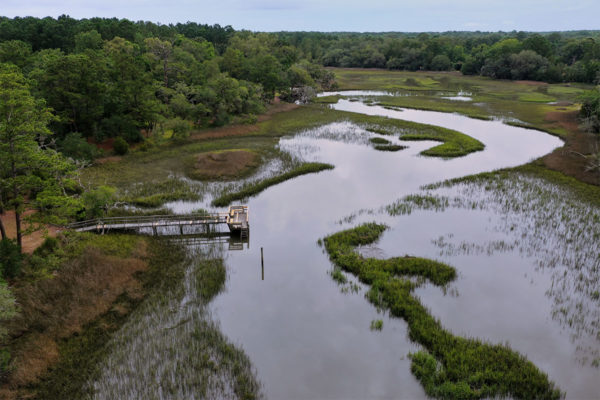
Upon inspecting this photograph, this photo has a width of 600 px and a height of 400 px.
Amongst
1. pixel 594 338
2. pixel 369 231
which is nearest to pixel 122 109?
pixel 369 231

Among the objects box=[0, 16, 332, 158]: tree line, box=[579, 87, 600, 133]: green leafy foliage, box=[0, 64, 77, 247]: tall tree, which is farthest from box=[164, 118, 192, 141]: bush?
box=[579, 87, 600, 133]: green leafy foliage

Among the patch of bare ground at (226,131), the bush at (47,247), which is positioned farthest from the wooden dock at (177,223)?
the patch of bare ground at (226,131)

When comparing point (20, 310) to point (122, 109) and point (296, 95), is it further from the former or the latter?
point (296, 95)

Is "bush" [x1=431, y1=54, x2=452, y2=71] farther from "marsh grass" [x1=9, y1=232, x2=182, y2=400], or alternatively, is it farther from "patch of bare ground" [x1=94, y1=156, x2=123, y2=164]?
"marsh grass" [x1=9, y1=232, x2=182, y2=400]

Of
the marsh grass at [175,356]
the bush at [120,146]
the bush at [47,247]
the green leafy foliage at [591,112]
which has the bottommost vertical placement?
the marsh grass at [175,356]

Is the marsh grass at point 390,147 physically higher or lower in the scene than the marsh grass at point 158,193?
A: higher

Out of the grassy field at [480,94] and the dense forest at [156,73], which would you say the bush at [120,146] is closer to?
the dense forest at [156,73]

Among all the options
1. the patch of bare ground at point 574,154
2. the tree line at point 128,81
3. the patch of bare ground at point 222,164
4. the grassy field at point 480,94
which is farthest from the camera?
the grassy field at point 480,94

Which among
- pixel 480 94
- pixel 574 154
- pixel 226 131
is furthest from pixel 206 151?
pixel 480 94
